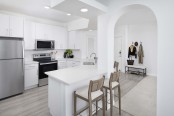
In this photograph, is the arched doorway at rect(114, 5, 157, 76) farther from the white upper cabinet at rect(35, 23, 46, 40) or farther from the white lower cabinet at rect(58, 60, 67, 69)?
the white upper cabinet at rect(35, 23, 46, 40)

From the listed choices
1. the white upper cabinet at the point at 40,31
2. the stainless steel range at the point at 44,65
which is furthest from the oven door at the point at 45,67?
the white upper cabinet at the point at 40,31

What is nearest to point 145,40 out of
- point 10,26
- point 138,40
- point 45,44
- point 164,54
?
point 138,40

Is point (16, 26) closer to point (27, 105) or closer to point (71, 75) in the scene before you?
point (27, 105)

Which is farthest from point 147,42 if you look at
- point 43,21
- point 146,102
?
point 43,21

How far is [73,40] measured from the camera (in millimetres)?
5250

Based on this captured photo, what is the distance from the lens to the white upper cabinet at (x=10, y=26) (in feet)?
10.3

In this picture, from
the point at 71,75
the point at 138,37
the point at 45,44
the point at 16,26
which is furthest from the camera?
the point at 138,37

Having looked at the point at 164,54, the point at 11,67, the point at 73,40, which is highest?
the point at 73,40

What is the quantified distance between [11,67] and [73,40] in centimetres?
282

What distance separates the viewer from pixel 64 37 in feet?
17.4

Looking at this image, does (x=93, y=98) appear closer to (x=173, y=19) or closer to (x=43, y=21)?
(x=173, y=19)

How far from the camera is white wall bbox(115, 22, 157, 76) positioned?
218 inches

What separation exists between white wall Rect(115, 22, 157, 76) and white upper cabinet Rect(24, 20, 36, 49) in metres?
4.66

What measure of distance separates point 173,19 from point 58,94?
2.26 m
